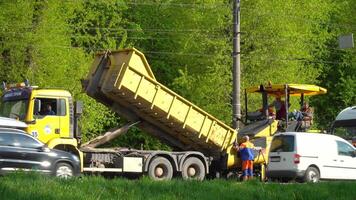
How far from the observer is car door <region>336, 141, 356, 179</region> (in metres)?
22.3

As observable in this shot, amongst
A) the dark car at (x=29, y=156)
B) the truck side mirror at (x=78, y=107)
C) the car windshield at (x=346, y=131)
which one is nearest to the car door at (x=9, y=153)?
the dark car at (x=29, y=156)

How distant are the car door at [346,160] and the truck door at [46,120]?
368 inches

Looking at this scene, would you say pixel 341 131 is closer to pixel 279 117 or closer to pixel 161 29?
pixel 279 117

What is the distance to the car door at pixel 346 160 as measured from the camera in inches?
877

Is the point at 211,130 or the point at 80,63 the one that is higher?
the point at 80,63

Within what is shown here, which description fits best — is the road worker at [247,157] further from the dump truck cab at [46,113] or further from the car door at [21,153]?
the car door at [21,153]

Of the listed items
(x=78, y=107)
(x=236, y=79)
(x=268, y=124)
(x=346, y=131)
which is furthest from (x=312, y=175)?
(x=78, y=107)

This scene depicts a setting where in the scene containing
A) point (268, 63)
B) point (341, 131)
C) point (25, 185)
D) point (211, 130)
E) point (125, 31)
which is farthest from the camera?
point (125, 31)

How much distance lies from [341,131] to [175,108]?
9.82m

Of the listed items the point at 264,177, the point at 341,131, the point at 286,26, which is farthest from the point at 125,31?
the point at 264,177

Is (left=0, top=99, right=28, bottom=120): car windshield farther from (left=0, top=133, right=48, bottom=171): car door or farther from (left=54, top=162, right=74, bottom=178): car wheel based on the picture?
(left=54, top=162, right=74, bottom=178): car wheel

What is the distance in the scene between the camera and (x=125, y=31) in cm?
4006

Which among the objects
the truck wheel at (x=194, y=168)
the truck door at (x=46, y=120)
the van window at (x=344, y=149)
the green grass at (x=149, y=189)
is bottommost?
the green grass at (x=149, y=189)

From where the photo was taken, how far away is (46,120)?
20.3 meters
